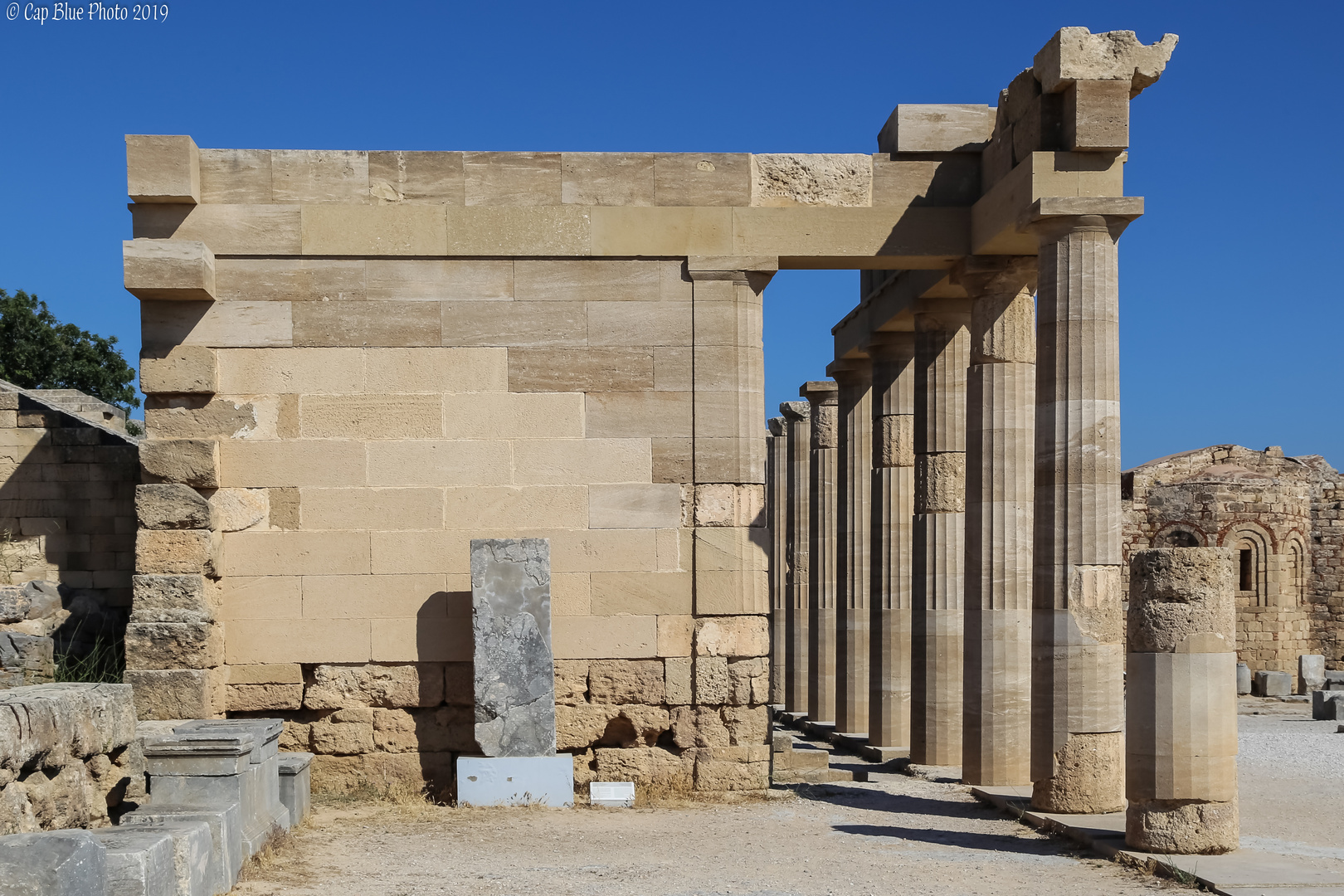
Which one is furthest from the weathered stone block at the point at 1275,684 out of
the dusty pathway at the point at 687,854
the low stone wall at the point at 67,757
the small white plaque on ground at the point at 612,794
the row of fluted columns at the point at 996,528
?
the low stone wall at the point at 67,757

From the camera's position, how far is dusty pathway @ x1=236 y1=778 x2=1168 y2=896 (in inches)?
295

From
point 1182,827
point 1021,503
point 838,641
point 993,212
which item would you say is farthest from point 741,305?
point 838,641

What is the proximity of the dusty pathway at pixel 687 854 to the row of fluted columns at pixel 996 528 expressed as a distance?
1.14 metres

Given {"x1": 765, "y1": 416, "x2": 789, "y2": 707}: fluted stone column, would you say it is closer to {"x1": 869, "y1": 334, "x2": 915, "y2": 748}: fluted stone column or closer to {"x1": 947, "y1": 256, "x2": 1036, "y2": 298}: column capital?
{"x1": 869, "y1": 334, "x2": 915, "y2": 748}: fluted stone column

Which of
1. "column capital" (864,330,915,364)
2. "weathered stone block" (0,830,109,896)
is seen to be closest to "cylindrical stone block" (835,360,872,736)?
"column capital" (864,330,915,364)

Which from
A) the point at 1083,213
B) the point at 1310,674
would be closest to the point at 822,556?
the point at 1083,213

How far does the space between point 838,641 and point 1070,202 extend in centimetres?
809

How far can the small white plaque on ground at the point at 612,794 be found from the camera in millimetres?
10359

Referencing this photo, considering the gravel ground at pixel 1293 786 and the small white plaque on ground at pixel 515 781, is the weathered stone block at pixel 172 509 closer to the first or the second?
the small white plaque on ground at pixel 515 781

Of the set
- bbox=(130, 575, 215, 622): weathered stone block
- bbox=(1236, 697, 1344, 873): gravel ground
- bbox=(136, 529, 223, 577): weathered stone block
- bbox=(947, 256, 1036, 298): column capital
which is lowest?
bbox=(1236, 697, 1344, 873): gravel ground

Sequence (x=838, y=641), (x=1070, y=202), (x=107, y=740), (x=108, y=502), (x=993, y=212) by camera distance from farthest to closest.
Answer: (x=838, y=641), (x=108, y=502), (x=993, y=212), (x=1070, y=202), (x=107, y=740)

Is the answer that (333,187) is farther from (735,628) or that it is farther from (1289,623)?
(1289,623)

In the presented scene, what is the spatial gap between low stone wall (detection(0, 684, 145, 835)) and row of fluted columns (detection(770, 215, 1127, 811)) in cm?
667

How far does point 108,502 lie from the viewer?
465 inches
